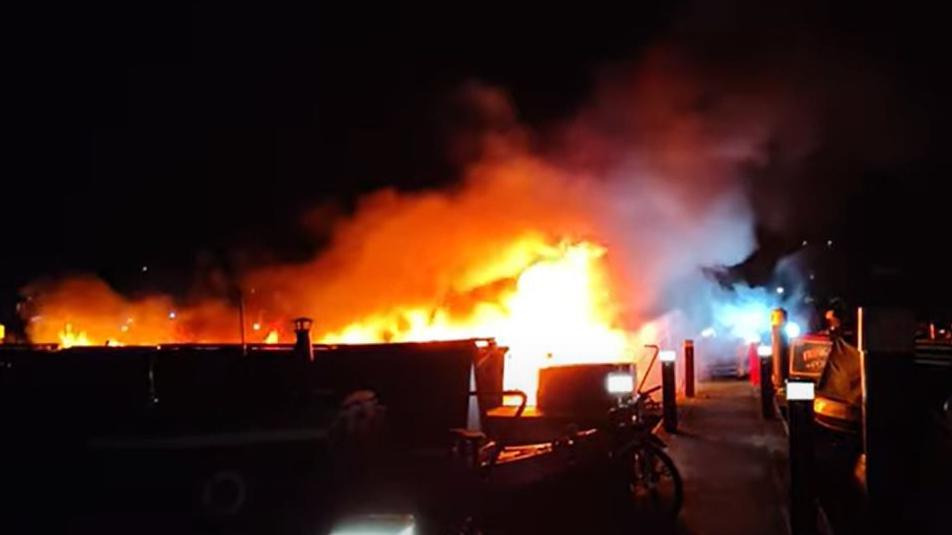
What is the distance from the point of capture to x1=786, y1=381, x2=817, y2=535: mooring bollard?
24.2 feet

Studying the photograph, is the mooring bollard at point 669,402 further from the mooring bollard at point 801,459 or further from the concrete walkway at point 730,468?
the mooring bollard at point 801,459

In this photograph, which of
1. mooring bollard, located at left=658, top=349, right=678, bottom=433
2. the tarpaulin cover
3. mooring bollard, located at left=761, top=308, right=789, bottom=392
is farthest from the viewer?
mooring bollard, located at left=761, top=308, right=789, bottom=392

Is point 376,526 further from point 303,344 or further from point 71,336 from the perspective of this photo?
point 71,336

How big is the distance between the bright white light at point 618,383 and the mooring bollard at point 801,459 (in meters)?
3.10

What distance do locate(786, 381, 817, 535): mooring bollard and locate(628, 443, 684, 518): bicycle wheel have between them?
4.46 feet

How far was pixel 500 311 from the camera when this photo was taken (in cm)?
1595

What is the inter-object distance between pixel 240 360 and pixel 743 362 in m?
17.5

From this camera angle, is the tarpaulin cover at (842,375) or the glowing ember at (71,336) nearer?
the tarpaulin cover at (842,375)

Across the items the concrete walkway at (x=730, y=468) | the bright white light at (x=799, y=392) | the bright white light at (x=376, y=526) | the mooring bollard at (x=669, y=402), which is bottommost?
the concrete walkway at (x=730, y=468)

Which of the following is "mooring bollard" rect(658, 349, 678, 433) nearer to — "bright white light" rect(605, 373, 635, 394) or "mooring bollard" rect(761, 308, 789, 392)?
"bright white light" rect(605, 373, 635, 394)

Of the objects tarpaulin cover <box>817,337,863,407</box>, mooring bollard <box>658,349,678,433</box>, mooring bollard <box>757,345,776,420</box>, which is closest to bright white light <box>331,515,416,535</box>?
tarpaulin cover <box>817,337,863,407</box>

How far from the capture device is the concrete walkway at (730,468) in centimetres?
816

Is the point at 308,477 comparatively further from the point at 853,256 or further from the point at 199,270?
the point at 853,256

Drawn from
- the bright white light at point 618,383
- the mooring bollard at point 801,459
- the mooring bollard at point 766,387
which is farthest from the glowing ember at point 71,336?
the mooring bollard at point 801,459
